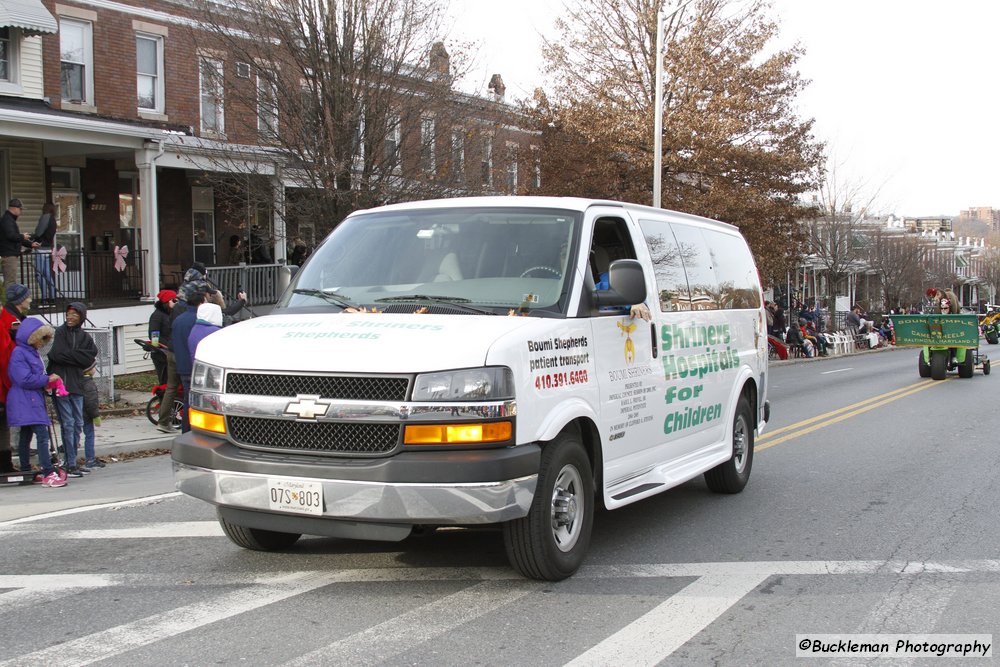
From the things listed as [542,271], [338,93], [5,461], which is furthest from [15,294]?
[338,93]

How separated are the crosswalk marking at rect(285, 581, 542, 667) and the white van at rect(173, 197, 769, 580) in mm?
266

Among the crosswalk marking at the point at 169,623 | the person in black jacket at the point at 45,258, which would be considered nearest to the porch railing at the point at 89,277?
the person in black jacket at the point at 45,258

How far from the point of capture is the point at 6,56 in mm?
19828

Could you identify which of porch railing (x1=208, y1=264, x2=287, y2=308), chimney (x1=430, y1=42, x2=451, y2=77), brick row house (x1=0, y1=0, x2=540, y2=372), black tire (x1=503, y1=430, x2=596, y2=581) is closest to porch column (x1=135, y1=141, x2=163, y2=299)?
brick row house (x1=0, y1=0, x2=540, y2=372)

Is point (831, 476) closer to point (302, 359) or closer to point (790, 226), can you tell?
point (302, 359)

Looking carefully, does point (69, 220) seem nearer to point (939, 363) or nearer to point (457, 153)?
point (457, 153)

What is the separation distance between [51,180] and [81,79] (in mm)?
2334

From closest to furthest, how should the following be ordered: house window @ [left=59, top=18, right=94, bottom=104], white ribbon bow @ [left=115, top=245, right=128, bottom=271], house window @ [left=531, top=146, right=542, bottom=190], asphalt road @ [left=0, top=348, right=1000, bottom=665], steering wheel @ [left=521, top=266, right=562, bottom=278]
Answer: asphalt road @ [left=0, top=348, right=1000, bottom=665], steering wheel @ [left=521, top=266, right=562, bottom=278], white ribbon bow @ [left=115, top=245, right=128, bottom=271], house window @ [left=59, top=18, right=94, bottom=104], house window @ [left=531, top=146, right=542, bottom=190]

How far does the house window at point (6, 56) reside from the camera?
19641 millimetres

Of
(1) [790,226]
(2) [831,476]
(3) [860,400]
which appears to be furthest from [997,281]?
(2) [831,476]

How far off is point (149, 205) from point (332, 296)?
49.7 feet

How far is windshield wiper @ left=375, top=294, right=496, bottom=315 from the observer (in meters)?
5.58

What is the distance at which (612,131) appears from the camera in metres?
25.6

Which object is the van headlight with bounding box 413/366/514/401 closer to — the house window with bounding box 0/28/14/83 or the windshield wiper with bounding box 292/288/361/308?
the windshield wiper with bounding box 292/288/361/308
